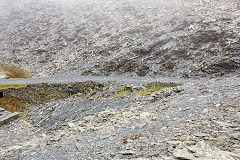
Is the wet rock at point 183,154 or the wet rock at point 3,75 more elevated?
the wet rock at point 3,75

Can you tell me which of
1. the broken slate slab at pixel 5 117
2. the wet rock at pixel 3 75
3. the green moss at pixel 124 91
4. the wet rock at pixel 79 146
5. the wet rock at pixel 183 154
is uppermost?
the wet rock at pixel 3 75

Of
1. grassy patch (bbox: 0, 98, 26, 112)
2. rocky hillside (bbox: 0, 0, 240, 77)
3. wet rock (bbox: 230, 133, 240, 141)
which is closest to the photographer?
wet rock (bbox: 230, 133, 240, 141)

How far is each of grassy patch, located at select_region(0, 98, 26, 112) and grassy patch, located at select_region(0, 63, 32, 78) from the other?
12.8 meters

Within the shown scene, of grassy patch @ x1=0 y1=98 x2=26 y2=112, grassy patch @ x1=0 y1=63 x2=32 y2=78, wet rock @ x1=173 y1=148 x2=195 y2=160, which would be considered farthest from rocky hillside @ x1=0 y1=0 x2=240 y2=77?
wet rock @ x1=173 y1=148 x2=195 y2=160

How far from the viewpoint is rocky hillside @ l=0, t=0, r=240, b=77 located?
2791 centimetres

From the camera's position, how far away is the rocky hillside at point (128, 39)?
27906 mm

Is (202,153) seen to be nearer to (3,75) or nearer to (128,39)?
(128,39)

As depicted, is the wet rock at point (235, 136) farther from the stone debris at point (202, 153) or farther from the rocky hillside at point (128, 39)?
the rocky hillside at point (128, 39)

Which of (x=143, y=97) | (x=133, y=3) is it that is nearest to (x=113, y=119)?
(x=143, y=97)

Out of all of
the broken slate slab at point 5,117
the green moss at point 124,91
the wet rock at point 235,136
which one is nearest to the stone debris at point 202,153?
the wet rock at point 235,136

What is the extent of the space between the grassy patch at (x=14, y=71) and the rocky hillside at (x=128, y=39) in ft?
6.57

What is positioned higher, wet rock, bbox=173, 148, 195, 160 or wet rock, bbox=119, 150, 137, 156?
wet rock, bbox=173, 148, 195, 160

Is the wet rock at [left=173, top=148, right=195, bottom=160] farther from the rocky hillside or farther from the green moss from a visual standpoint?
the rocky hillside

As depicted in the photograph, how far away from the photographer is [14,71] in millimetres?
36875
